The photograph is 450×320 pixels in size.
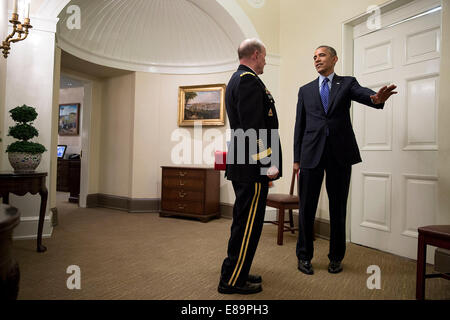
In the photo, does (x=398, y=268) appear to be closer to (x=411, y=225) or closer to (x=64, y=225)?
(x=411, y=225)

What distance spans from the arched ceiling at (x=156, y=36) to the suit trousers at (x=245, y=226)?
3033 mm

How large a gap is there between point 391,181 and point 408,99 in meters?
0.78

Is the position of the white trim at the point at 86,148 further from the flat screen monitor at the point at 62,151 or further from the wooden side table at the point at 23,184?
the flat screen monitor at the point at 62,151

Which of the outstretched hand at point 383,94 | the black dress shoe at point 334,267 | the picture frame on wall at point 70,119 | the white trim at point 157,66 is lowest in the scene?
the black dress shoe at point 334,267

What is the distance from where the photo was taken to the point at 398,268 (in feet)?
8.50

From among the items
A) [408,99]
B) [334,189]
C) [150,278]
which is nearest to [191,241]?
[150,278]

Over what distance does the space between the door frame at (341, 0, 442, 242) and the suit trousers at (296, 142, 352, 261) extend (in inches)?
42.8

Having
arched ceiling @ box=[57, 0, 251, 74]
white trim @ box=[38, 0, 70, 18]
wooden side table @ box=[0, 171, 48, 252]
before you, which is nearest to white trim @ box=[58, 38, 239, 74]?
arched ceiling @ box=[57, 0, 251, 74]

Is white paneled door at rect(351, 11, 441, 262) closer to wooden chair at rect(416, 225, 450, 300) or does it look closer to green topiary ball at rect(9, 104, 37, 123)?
wooden chair at rect(416, 225, 450, 300)

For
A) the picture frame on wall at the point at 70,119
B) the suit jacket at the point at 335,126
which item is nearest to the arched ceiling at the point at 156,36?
the suit jacket at the point at 335,126

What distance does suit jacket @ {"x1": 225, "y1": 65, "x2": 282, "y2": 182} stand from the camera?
1.88m

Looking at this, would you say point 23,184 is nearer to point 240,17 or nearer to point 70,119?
point 240,17

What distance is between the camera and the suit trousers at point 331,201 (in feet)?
8.02
